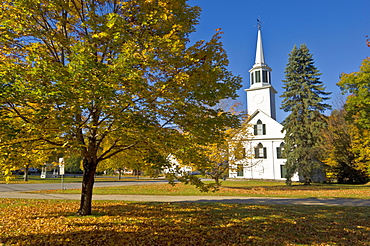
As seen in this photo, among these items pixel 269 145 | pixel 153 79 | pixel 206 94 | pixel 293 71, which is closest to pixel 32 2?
pixel 153 79

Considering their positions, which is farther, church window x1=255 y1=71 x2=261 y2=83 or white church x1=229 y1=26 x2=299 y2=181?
church window x1=255 y1=71 x2=261 y2=83

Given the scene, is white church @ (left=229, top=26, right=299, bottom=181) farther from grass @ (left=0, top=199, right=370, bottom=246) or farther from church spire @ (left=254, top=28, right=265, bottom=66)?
grass @ (left=0, top=199, right=370, bottom=246)

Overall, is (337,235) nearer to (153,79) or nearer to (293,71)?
(153,79)

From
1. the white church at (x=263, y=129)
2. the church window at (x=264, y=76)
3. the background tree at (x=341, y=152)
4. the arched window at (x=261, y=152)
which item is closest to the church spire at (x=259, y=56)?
the white church at (x=263, y=129)

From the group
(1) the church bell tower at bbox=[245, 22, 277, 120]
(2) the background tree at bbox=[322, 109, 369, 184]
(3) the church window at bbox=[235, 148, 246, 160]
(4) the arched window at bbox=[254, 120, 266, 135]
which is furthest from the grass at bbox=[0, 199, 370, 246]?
(1) the church bell tower at bbox=[245, 22, 277, 120]

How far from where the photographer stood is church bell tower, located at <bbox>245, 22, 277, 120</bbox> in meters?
43.4

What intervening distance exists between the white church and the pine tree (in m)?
6.71

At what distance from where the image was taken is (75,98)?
222 inches

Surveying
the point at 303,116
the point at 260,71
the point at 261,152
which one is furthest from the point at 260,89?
the point at 303,116

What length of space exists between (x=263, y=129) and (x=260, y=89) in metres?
7.22

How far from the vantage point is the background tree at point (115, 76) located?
5.62 metres

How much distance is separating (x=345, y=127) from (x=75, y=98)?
3207cm

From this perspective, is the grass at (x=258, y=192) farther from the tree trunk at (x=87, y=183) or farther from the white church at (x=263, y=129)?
the white church at (x=263, y=129)

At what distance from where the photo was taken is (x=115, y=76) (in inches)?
225
